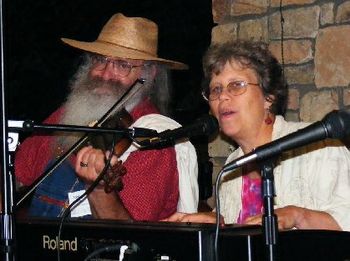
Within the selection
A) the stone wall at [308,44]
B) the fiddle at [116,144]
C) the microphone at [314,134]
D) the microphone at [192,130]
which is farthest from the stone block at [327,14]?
the microphone at [314,134]

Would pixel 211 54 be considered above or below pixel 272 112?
above

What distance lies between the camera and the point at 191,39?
799 centimetres

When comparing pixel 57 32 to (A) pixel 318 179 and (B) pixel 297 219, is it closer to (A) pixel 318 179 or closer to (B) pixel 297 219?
(A) pixel 318 179

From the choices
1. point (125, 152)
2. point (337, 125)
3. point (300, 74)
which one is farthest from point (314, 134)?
point (300, 74)

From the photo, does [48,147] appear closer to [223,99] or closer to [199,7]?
[223,99]

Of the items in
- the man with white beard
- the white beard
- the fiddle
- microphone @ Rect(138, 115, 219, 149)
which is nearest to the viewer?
microphone @ Rect(138, 115, 219, 149)

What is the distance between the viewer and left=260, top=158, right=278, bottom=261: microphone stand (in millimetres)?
2359

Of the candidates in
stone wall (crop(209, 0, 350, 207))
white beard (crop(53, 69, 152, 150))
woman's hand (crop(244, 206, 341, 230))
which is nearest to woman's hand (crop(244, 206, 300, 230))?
woman's hand (crop(244, 206, 341, 230))

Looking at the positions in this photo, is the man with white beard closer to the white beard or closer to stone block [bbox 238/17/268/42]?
the white beard

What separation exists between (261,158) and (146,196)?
1245mm

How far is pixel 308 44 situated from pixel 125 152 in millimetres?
1240

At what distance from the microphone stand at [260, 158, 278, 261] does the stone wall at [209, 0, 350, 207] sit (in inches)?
73.9

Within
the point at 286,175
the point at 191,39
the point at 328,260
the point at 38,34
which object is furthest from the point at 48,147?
the point at 38,34

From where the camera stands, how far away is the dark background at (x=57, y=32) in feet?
26.6
